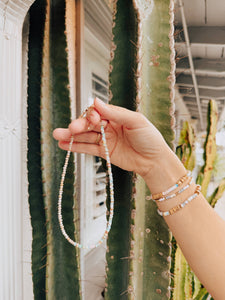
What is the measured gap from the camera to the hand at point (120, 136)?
43 centimetres

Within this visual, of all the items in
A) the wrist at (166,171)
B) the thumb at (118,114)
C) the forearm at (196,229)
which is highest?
the thumb at (118,114)

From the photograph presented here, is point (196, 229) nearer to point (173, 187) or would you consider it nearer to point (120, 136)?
point (173, 187)

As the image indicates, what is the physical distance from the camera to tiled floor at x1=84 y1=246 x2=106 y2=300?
119 cm

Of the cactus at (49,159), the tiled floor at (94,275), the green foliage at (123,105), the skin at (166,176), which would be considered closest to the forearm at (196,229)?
the skin at (166,176)

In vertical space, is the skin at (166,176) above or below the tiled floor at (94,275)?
above

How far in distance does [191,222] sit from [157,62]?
1.38 feet

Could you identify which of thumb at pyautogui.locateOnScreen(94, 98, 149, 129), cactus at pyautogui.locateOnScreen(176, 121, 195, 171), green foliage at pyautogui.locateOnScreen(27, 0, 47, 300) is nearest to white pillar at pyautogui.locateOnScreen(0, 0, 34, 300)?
green foliage at pyautogui.locateOnScreen(27, 0, 47, 300)

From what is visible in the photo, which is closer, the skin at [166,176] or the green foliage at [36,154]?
the skin at [166,176]

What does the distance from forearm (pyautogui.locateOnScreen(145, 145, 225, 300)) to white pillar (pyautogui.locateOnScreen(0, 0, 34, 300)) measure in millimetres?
437

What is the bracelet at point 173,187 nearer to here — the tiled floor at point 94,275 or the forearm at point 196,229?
the forearm at point 196,229

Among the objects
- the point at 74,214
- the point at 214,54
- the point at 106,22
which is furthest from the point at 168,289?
the point at 106,22

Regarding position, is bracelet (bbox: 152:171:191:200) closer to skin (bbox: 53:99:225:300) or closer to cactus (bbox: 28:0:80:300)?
skin (bbox: 53:99:225:300)

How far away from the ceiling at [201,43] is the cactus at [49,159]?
0.42m

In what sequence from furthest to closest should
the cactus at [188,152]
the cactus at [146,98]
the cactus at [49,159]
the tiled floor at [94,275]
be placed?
the tiled floor at [94,275] < the cactus at [188,152] < the cactus at [49,159] < the cactus at [146,98]
